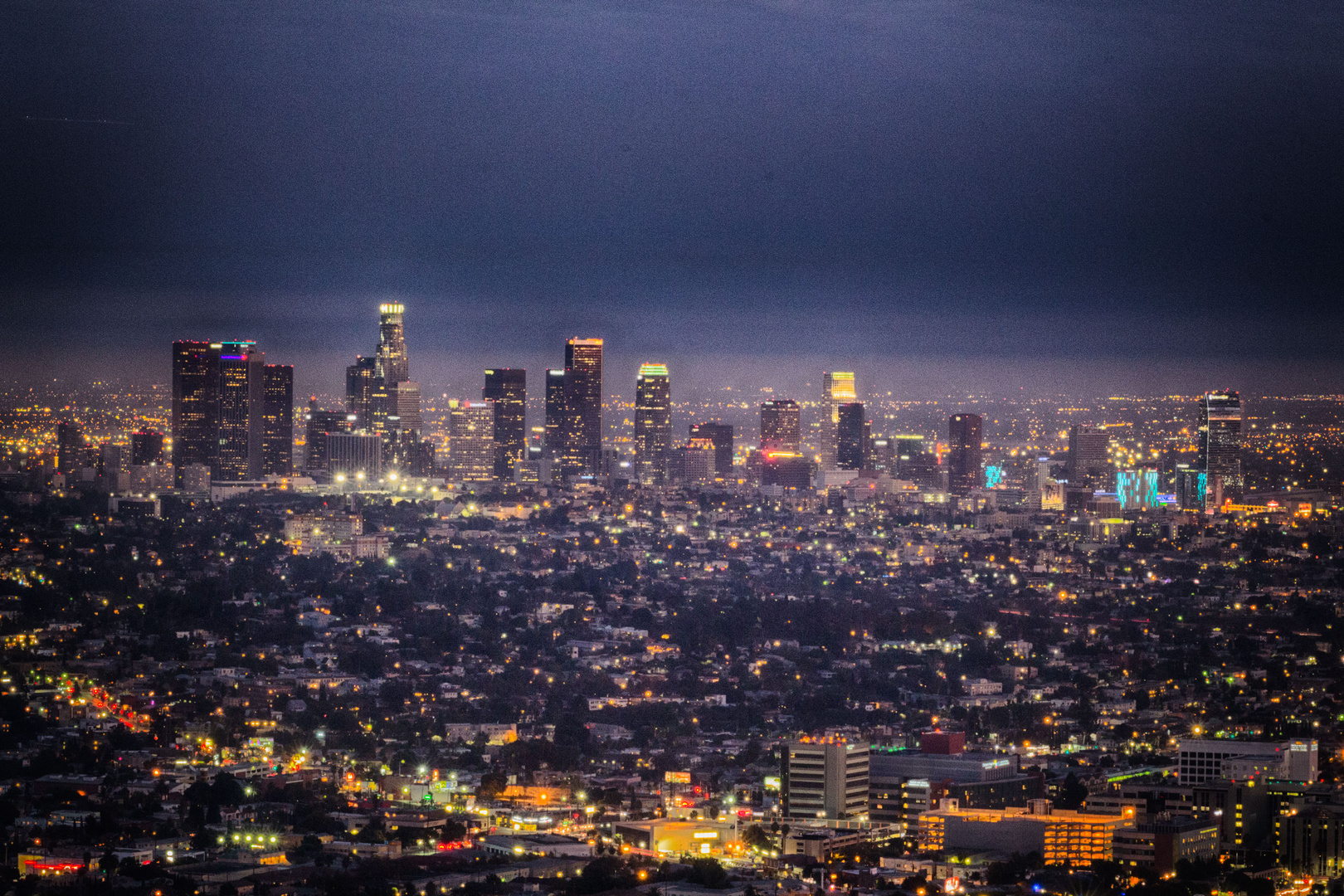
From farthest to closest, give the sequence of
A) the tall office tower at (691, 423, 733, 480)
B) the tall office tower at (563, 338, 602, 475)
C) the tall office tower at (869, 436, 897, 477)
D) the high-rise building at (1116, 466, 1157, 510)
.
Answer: the tall office tower at (691, 423, 733, 480) < the tall office tower at (869, 436, 897, 477) < the tall office tower at (563, 338, 602, 475) < the high-rise building at (1116, 466, 1157, 510)

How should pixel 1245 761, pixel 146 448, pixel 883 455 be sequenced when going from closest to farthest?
pixel 1245 761, pixel 146 448, pixel 883 455

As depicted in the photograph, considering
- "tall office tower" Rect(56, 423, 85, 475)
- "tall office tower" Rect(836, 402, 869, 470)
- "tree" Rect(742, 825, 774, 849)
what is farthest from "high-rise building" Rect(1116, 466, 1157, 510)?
"tree" Rect(742, 825, 774, 849)

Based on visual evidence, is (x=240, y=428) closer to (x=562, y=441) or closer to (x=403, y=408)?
(x=403, y=408)

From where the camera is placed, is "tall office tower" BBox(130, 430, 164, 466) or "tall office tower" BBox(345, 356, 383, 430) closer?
"tall office tower" BBox(130, 430, 164, 466)

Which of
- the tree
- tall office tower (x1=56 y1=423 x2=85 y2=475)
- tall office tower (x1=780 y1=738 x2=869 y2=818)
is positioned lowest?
the tree

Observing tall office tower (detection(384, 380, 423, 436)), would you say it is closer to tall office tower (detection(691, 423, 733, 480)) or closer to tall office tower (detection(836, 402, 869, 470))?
tall office tower (detection(691, 423, 733, 480))

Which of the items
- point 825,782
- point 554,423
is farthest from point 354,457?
point 825,782

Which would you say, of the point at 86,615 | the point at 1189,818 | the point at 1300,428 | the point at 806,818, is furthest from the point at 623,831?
the point at 1300,428
